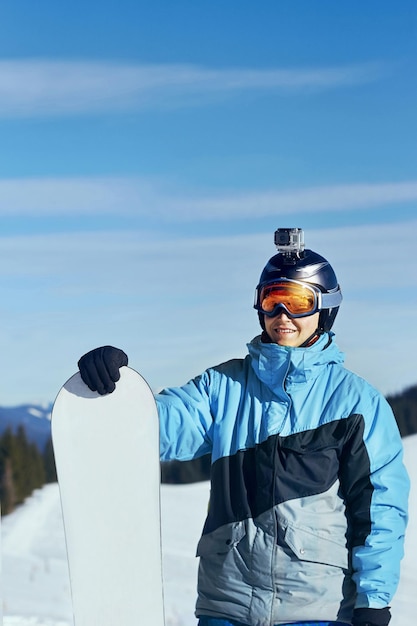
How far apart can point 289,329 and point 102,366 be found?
0.52 m

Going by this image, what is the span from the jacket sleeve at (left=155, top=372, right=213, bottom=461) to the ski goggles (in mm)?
250

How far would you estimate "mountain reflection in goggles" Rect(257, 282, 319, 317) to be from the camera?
253 centimetres

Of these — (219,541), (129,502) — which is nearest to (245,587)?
(219,541)

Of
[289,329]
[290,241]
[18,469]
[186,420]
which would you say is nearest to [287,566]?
[186,420]

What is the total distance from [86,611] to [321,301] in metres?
1.13

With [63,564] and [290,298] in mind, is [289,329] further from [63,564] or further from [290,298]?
[63,564]

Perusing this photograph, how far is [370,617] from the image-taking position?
91.0 inches

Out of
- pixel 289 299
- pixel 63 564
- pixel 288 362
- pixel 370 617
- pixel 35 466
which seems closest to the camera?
pixel 370 617

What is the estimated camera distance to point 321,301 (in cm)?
256

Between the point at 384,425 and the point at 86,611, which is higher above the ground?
the point at 384,425

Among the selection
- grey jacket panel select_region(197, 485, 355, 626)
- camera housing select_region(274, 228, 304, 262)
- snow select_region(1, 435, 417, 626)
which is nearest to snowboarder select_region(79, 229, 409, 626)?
grey jacket panel select_region(197, 485, 355, 626)

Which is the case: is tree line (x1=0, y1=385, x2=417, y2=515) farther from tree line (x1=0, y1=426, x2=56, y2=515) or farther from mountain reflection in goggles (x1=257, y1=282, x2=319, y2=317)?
mountain reflection in goggles (x1=257, y1=282, x2=319, y2=317)

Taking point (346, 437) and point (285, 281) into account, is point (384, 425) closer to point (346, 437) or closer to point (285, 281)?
point (346, 437)

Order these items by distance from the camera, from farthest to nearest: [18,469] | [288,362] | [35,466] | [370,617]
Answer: [35,466] < [18,469] < [288,362] < [370,617]
